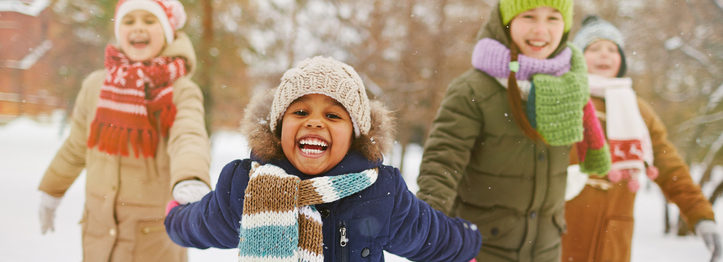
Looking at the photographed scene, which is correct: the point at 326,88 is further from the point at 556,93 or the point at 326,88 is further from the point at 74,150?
the point at 74,150

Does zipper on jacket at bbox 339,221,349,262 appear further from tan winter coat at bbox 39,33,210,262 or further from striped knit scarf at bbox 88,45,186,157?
striped knit scarf at bbox 88,45,186,157

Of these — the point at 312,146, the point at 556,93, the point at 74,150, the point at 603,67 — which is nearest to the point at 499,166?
the point at 556,93

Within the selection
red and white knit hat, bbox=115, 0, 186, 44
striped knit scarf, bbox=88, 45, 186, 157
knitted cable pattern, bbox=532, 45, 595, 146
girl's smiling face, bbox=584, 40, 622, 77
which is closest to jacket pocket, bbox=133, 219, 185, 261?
striped knit scarf, bbox=88, 45, 186, 157

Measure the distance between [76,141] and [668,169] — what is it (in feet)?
11.4

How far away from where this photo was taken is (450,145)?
2.21m

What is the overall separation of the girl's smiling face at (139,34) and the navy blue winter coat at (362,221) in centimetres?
115

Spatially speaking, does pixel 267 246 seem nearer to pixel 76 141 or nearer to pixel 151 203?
pixel 151 203

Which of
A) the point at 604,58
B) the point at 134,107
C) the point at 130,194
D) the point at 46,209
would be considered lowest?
the point at 46,209

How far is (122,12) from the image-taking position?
8.13 feet

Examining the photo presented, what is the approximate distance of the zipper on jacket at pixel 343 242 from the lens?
1580 mm

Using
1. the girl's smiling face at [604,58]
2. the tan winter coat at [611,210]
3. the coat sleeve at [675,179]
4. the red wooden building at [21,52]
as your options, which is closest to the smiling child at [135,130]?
the red wooden building at [21,52]

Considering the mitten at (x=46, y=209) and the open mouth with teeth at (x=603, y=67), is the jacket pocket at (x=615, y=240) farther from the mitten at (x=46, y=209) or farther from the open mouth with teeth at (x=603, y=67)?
the mitten at (x=46, y=209)

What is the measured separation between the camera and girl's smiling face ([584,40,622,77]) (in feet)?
10.5

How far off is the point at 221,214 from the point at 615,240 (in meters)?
2.49
